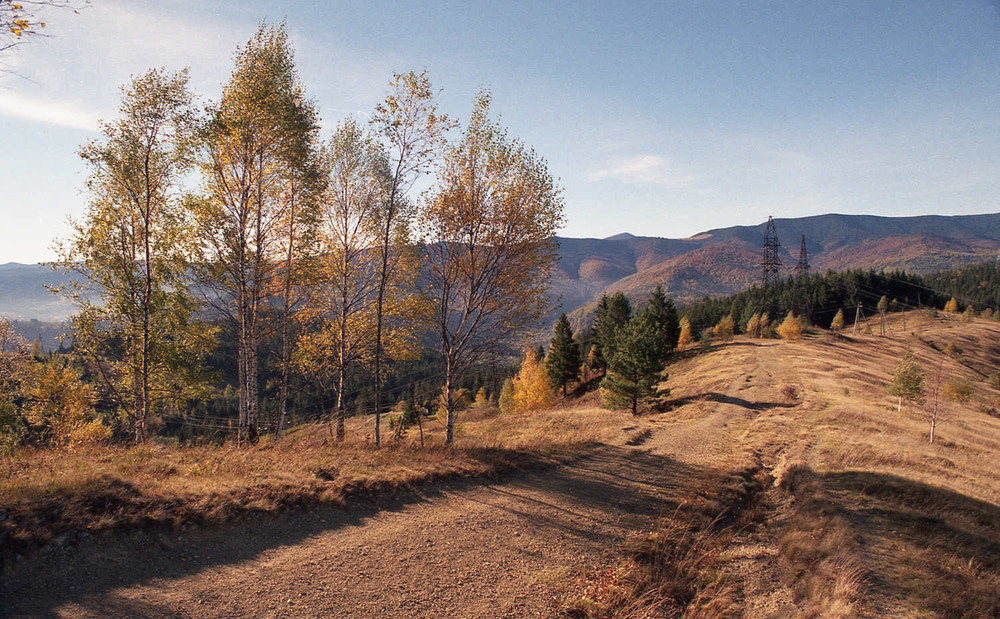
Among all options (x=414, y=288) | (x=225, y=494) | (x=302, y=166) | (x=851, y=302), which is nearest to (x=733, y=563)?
(x=225, y=494)

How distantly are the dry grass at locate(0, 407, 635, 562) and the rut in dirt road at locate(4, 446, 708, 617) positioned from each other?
38 centimetres

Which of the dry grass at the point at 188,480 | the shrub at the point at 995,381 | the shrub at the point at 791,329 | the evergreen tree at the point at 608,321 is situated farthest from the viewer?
the shrub at the point at 791,329

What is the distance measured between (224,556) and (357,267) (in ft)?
44.8

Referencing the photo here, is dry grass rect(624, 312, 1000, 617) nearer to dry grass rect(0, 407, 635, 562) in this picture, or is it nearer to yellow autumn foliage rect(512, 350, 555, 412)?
dry grass rect(0, 407, 635, 562)

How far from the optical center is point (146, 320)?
16.0 meters

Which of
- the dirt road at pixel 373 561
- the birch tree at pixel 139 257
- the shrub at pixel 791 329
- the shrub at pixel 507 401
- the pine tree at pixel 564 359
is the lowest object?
the shrub at pixel 507 401

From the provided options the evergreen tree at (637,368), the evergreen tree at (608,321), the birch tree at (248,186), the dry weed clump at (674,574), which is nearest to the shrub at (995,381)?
the evergreen tree at (608,321)

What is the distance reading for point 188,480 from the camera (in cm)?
873

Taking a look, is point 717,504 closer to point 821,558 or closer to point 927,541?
point 821,558

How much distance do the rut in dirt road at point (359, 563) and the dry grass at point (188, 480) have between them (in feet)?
1.24

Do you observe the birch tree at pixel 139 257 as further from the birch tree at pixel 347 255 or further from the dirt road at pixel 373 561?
the dirt road at pixel 373 561

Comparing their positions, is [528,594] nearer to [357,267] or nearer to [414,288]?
[414,288]

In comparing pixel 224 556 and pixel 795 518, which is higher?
pixel 224 556

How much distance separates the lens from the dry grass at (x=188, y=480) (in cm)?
678
